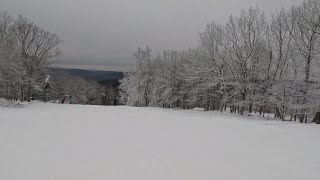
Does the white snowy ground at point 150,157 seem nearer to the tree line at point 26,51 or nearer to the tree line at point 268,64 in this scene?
the tree line at point 268,64

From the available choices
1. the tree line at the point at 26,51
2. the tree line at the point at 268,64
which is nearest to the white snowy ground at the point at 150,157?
the tree line at the point at 268,64

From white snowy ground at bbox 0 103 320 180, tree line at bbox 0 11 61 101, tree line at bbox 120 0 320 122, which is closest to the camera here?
white snowy ground at bbox 0 103 320 180

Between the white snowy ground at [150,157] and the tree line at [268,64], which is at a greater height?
the tree line at [268,64]

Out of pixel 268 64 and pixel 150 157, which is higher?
pixel 268 64

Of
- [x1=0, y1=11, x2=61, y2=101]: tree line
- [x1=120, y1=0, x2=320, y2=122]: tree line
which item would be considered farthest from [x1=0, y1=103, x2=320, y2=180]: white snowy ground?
[x1=0, y1=11, x2=61, y2=101]: tree line

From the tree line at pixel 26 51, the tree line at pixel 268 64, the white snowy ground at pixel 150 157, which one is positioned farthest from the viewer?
the tree line at pixel 26 51

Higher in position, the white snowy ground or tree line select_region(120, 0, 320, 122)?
tree line select_region(120, 0, 320, 122)

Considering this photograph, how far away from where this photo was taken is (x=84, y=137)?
426 inches

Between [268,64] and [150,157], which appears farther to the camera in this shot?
[268,64]

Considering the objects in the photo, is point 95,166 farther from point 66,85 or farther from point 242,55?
point 66,85

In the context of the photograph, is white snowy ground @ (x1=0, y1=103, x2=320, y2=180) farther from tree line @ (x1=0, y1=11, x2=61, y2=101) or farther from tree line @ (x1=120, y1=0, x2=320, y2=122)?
tree line @ (x1=0, y1=11, x2=61, y2=101)

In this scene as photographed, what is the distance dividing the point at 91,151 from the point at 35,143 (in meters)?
2.21

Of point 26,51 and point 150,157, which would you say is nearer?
point 150,157

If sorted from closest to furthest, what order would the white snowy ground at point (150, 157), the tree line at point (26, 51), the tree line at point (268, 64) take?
1. the white snowy ground at point (150, 157)
2. the tree line at point (268, 64)
3. the tree line at point (26, 51)
